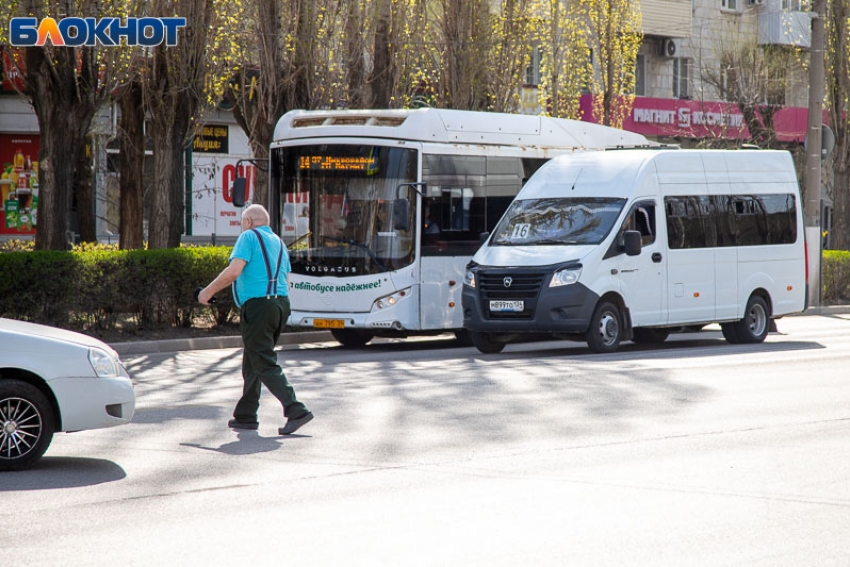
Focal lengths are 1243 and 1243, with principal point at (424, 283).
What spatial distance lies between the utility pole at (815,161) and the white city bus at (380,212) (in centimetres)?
1085

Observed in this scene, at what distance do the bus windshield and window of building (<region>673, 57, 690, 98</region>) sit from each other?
30.1 metres

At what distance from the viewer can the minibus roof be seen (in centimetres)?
1709

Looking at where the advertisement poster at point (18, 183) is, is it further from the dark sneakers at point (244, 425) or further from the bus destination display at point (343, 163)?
the dark sneakers at point (244, 425)

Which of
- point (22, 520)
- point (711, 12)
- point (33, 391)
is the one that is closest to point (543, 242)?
point (33, 391)

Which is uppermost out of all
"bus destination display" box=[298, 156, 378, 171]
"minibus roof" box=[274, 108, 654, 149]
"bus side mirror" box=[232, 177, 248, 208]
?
"minibus roof" box=[274, 108, 654, 149]

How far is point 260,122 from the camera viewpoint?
21859 millimetres

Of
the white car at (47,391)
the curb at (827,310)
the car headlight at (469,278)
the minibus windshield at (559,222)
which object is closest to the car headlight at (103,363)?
the white car at (47,391)

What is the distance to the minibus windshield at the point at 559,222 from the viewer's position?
1609cm

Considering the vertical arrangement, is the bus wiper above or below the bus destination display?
below

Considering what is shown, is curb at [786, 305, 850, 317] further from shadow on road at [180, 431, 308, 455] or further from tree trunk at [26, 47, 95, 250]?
shadow on road at [180, 431, 308, 455]

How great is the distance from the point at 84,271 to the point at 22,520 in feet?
34.7

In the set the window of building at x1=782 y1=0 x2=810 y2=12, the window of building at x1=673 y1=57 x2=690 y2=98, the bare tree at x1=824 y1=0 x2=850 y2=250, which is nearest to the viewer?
the bare tree at x1=824 y1=0 x2=850 y2=250

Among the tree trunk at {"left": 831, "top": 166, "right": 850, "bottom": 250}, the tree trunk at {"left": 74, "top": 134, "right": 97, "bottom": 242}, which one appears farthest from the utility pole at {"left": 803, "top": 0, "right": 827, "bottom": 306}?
the tree trunk at {"left": 74, "top": 134, "right": 97, "bottom": 242}

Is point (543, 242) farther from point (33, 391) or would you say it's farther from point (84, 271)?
point (33, 391)
